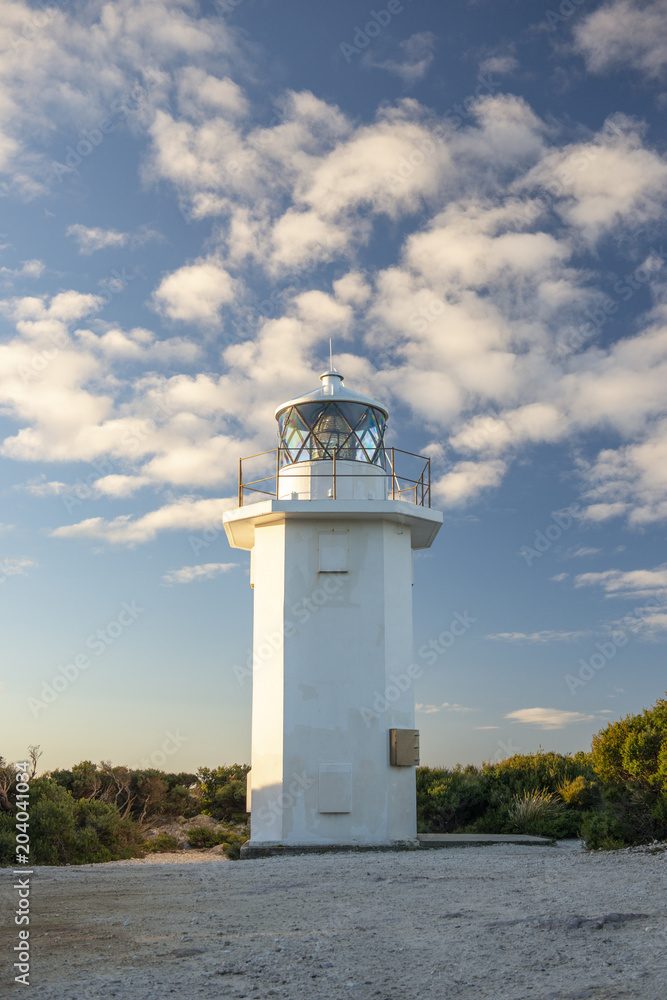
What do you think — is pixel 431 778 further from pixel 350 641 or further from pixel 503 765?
pixel 350 641

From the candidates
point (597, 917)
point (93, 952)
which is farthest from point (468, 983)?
point (93, 952)

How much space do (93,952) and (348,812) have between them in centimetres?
870

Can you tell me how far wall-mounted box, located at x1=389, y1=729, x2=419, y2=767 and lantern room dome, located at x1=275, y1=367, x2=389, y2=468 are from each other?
5151 mm

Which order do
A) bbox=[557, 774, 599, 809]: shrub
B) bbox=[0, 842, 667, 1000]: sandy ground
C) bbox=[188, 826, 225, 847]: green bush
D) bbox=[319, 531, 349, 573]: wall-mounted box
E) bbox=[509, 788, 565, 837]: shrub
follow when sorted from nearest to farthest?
bbox=[0, 842, 667, 1000]: sandy ground
bbox=[319, 531, 349, 573]: wall-mounted box
bbox=[509, 788, 565, 837]: shrub
bbox=[557, 774, 599, 809]: shrub
bbox=[188, 826, 225, 847]: green bush

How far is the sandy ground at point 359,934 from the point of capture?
181 inches

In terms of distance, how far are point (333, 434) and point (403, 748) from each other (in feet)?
19.7

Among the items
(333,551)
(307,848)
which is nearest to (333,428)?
(333,551)

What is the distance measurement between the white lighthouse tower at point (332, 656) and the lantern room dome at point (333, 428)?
0.07m

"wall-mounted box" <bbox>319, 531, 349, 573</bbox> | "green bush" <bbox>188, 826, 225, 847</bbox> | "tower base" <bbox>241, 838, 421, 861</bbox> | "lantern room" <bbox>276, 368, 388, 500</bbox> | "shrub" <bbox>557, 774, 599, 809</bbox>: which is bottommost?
"green bush" <bbox>188, 826, 225, 847</bbox>

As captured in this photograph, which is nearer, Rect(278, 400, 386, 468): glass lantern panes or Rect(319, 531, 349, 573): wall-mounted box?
Rect(319, 531, 349, 573): wall-mounted box

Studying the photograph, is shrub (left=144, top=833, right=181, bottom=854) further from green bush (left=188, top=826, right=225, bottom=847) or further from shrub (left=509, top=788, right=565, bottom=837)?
shrub (left=509, top=788, right=565, bottom=837)

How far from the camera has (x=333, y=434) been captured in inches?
619

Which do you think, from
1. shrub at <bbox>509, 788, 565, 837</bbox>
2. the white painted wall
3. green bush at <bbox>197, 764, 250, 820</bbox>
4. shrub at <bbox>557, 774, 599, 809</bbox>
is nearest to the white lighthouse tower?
the white painted wall

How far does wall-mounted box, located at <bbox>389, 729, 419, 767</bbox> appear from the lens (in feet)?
45.9
